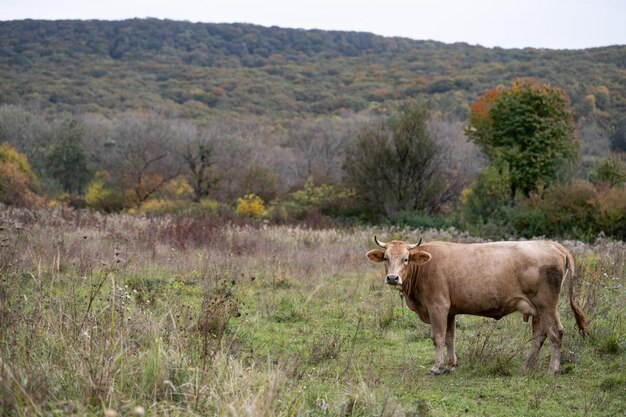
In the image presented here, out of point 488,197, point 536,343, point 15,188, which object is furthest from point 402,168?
point 536,343

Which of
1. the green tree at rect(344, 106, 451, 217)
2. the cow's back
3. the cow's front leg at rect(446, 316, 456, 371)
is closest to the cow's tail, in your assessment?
the cow's back

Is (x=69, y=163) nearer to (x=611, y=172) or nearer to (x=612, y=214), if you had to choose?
(x=611, y=172)

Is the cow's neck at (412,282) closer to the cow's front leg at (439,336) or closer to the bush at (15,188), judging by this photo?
the cow's front leg at (439,336)

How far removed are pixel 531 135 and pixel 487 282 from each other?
25907 millimetres

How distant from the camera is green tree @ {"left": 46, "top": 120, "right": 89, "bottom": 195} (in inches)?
1822

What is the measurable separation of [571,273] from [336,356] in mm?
2984

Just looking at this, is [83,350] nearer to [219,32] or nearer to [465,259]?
[465,259]

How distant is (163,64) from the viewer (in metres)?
122

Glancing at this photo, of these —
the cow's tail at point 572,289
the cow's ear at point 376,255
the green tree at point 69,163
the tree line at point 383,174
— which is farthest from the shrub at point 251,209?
the cow's tail at point 572,289

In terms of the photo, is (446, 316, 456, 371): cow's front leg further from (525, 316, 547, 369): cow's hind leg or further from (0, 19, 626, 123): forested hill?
(0, 19, 626, 123): forested hill

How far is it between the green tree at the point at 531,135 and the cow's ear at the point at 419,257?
23336mm

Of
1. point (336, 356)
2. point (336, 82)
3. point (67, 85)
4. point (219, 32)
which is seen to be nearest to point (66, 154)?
point (336, 356)

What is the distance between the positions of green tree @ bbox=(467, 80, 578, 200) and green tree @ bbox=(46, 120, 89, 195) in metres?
28.6

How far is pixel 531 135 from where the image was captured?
31.8 m
